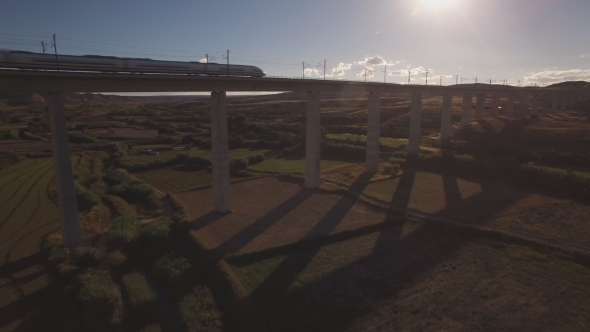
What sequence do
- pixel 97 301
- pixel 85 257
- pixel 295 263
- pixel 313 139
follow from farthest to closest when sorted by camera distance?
pixel 313 139
pixel 295 263
pixel 85 257
pixel 97 301

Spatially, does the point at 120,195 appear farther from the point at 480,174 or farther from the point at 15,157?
the point at 480,174

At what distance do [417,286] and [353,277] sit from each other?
3.12 meters

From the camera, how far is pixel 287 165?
155 ft

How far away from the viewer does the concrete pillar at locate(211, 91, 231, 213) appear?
27.5 m

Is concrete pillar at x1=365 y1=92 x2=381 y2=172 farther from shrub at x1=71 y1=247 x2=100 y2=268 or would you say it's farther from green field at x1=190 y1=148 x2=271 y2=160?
shrub at x1=71 y1=247 x2=100 y2=268

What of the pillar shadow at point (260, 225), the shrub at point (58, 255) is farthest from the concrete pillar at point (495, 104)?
the shrub at point (58, 255)

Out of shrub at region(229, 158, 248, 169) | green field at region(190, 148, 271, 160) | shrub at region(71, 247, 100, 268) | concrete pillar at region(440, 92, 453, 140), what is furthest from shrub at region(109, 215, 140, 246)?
concrete pillar at region(440, 92, 453, 140)

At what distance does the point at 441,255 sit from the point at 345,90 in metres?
23.3

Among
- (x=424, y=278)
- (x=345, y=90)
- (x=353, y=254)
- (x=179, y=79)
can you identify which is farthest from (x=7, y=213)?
(x=345, y=90)

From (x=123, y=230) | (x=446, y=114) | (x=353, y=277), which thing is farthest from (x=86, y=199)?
(x=446, y=114)

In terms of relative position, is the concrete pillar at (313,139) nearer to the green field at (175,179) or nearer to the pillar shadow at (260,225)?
the pillar shadow at (260,225)

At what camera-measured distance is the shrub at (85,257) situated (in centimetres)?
2020

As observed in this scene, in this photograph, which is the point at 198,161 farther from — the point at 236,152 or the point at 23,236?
the point at 23,236

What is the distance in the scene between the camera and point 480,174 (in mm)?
38312
